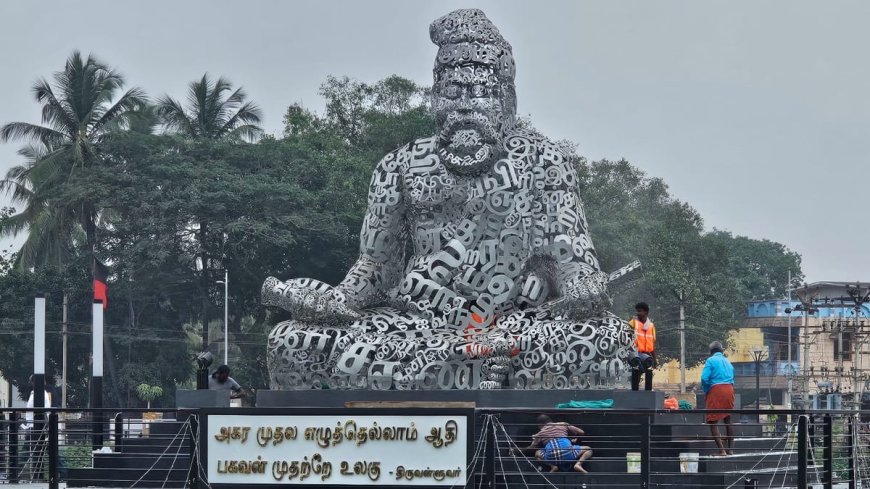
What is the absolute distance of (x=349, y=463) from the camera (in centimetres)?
1209

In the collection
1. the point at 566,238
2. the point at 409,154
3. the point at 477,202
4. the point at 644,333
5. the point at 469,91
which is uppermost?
the point at 469,91

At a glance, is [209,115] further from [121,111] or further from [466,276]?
[466,276]

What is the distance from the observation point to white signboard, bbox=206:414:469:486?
11977 millimetres

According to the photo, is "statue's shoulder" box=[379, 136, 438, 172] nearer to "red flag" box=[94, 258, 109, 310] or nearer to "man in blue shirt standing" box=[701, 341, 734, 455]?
"man in blue shirt standing" box=[701, 341, 734, 455]

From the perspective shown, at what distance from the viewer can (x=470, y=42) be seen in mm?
16594

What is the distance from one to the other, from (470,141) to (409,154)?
82 centimetres

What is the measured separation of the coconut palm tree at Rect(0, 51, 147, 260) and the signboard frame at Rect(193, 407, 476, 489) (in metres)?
31.1

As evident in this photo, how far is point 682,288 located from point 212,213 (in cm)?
1384

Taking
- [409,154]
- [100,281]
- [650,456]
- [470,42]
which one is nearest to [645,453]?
[650,456]

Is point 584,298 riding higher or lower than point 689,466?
higher

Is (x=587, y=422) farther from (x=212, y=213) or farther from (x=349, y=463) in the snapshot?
(x=212, y=213)

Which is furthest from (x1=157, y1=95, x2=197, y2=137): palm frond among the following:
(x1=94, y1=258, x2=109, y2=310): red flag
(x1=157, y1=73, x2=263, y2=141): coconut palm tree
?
(x1=94, y1=258, x2=109, y2=310): red flag

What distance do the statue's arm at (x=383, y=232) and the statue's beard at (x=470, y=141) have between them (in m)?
0.78

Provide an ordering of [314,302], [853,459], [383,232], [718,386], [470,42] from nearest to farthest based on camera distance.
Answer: [853,459] → [718,386] → [314,302] → [470,42] → [383,232]
